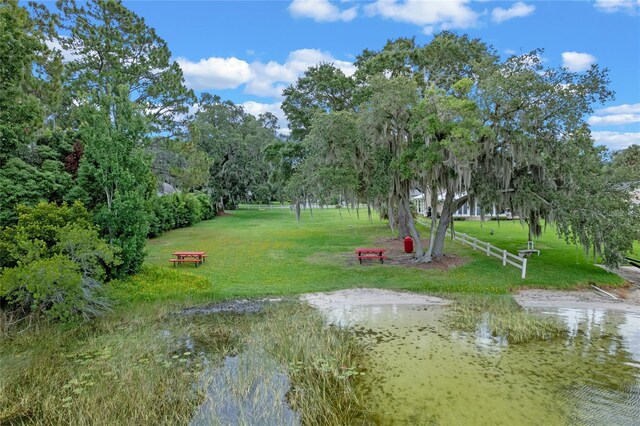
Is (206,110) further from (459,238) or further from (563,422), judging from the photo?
(563,422)

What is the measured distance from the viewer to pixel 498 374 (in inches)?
254

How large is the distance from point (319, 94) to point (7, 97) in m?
14.9

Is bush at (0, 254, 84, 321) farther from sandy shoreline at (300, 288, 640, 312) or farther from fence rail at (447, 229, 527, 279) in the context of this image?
fence rail at (447, 229, 527, 279)

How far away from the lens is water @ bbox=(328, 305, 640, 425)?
207 inches

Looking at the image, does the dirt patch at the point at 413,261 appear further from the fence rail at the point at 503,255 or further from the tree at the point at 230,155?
the tree at the point at 230,155

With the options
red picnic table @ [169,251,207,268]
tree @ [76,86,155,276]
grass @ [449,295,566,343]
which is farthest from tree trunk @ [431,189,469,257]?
tree @ [76,86,155,276]

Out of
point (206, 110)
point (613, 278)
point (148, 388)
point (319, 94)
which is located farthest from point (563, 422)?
point (206, 110)

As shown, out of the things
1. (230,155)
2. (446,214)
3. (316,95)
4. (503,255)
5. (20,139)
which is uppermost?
(316,95)

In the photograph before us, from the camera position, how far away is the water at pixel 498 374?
5.25 metres

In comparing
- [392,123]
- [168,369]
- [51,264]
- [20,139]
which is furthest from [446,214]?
[20,139]

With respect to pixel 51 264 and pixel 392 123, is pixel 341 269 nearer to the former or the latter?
pixel 392 123

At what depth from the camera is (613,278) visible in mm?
12984

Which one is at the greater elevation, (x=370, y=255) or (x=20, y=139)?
(x=20, y=139)

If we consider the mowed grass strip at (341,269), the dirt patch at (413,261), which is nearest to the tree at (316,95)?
the mowed grass strip at (341,269)
